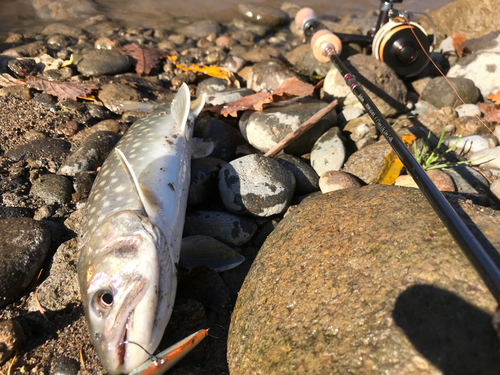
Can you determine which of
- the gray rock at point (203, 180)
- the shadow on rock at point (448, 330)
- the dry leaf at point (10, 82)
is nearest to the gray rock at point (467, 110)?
the gray rock at point (203, 180)

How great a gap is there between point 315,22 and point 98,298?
537 cm

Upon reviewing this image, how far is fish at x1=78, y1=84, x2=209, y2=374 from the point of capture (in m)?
2.11

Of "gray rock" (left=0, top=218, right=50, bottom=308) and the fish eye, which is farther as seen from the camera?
"gray rock" (left=0, top=218, right=50, bottom=308)

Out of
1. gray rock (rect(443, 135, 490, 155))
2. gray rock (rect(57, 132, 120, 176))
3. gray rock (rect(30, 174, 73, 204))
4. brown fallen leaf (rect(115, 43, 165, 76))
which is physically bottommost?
gray rock (rect(30, 174, 73, 204))

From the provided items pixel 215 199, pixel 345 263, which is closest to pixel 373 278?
pixel 345 263

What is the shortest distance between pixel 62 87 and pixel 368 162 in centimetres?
463

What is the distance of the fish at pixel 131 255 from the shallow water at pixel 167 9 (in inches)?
294

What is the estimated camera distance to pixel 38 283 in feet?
9.04

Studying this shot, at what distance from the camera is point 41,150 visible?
403 centimetres

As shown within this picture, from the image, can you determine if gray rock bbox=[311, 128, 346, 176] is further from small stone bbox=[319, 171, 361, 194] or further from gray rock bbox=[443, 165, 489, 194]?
gray rock bbox=[443, 165, 489, 194]

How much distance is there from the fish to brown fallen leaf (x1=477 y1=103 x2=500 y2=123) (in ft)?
14.4

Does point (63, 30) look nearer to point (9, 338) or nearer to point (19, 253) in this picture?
point (19, 253)

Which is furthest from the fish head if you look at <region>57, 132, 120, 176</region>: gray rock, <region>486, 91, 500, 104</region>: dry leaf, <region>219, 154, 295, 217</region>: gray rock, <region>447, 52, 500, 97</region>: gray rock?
<region>447, 52, 500, 97</region>: gray rock

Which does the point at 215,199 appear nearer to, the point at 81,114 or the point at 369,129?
the point at 369,129
